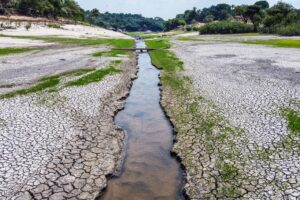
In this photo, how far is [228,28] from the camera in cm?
13762

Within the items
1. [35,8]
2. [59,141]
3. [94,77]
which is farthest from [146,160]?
[35,8]

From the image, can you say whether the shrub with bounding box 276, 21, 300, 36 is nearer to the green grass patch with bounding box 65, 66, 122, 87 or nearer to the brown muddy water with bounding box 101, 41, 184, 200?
the green grass patch with bounding box 65, 66, 122, 87

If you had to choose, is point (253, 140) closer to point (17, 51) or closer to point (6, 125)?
point (6, 125)

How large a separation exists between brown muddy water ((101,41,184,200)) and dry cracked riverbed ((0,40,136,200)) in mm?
573

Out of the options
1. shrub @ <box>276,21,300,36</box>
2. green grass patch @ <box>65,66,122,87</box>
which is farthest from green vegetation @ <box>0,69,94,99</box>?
shrub @ <box>276,21,300,36</box>

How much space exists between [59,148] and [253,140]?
8.64 meters

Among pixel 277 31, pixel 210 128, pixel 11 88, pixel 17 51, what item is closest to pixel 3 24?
pixel 17 51

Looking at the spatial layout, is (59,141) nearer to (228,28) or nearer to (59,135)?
(59,135)

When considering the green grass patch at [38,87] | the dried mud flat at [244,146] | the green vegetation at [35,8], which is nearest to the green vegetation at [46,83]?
the green grass patch at [38,87]

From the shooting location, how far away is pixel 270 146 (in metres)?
13.2

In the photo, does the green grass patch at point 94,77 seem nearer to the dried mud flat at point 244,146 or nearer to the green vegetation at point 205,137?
the green vegetation at point 205,137

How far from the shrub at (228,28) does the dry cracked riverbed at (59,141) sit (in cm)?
11953

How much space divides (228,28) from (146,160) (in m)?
134

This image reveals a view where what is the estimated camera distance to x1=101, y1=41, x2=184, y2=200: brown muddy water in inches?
429
